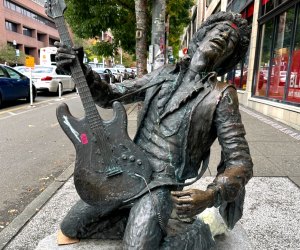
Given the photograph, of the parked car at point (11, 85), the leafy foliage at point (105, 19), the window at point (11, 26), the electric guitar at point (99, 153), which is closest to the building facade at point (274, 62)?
the leafy foliage at point (105, 19)

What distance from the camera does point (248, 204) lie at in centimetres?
387

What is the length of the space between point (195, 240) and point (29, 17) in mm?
58479

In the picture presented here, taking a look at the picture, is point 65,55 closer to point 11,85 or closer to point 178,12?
point 11,85

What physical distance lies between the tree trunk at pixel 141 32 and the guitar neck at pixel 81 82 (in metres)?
6.61

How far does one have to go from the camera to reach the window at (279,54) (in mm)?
8703

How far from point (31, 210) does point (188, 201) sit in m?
2.73

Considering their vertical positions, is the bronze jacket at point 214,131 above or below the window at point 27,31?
below

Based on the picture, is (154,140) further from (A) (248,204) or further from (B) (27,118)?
(B) (27,118)

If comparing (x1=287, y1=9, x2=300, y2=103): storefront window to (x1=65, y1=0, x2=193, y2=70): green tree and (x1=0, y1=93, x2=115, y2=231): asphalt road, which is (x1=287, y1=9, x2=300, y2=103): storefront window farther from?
(x1=0, y1=93, x2=115, y2=231): asphalt road

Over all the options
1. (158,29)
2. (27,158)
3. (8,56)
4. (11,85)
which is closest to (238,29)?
(27,158)

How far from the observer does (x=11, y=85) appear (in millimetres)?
11984

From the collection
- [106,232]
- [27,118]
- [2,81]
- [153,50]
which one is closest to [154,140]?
[106,232]

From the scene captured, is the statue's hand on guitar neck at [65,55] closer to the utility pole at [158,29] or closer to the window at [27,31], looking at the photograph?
the utility pole at [158,29]

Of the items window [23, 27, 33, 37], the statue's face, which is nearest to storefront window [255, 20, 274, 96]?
the statue's face
